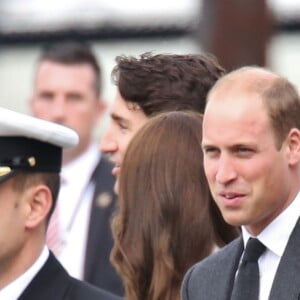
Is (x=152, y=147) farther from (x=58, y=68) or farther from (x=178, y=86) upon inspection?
(x=58, y=68)

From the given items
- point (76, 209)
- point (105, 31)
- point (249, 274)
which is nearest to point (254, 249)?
point (249, 274)

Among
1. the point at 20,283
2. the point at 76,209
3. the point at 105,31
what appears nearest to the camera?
the point at 20,283

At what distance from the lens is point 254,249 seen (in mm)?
4801

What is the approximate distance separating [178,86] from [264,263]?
1.37 meters

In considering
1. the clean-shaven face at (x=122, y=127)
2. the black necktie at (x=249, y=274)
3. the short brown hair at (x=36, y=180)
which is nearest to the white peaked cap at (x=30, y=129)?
the short brown hair at (x=36, y=180)

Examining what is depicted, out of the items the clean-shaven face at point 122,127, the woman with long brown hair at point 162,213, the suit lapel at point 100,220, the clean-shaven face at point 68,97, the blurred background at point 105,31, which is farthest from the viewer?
the blurred background at point 105,31

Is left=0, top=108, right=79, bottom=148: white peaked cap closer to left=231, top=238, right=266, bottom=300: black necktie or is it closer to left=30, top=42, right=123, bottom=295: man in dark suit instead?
left=231, top=238, right=266, bottom=300: black necktie

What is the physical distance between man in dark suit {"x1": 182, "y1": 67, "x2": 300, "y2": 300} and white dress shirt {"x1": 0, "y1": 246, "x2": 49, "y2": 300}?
2.44 ft

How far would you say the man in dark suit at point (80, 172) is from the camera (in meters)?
7.12

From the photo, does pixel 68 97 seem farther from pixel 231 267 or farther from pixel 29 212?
pixel 231 267

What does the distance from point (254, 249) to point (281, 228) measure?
0.10 meters

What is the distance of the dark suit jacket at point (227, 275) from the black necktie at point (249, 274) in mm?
70

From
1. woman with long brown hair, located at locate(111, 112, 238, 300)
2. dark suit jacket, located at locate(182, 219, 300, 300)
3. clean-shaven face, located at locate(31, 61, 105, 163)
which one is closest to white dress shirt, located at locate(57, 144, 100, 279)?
clean-shaven face, located at locate(31, 61, 105, 163)

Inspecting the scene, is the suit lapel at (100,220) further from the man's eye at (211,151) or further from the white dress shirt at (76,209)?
the man's eye at (211,151)
